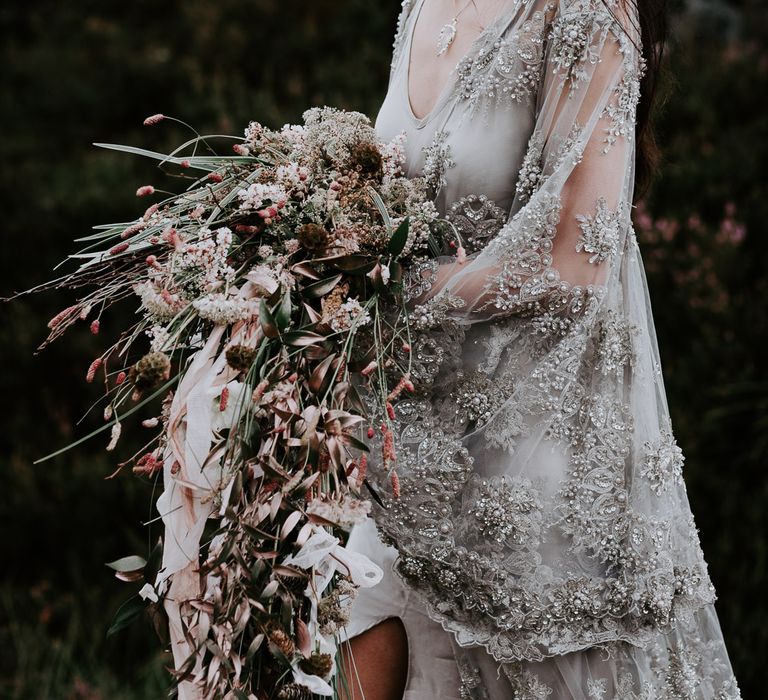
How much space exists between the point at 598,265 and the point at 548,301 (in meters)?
0.11

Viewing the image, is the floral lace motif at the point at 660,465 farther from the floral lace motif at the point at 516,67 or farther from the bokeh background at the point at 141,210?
the bokeh background at the point at 141,210

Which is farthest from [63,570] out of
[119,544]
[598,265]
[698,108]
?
[698,108]

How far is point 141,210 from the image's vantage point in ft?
17.5

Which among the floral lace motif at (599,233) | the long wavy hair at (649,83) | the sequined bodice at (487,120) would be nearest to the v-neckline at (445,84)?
the sequined bodice at (487,120)

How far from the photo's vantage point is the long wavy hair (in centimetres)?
195

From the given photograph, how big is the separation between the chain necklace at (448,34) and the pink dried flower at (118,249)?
2.43 feet

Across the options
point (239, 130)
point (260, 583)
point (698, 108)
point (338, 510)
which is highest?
point (338, 510)

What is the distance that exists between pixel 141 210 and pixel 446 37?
12.0 feet

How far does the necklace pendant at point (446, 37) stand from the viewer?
6.45 ft

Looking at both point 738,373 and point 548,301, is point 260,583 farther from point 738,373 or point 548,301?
point 738,373

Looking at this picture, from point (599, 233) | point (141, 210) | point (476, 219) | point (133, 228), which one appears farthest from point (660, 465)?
point (141, 210)

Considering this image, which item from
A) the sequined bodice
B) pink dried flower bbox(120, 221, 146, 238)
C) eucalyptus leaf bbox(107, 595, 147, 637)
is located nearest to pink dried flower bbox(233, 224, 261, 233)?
pink dried flower bbox(120, 221, 146, 238)

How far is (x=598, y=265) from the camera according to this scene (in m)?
1.82

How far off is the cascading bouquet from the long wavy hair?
1.94 feet
